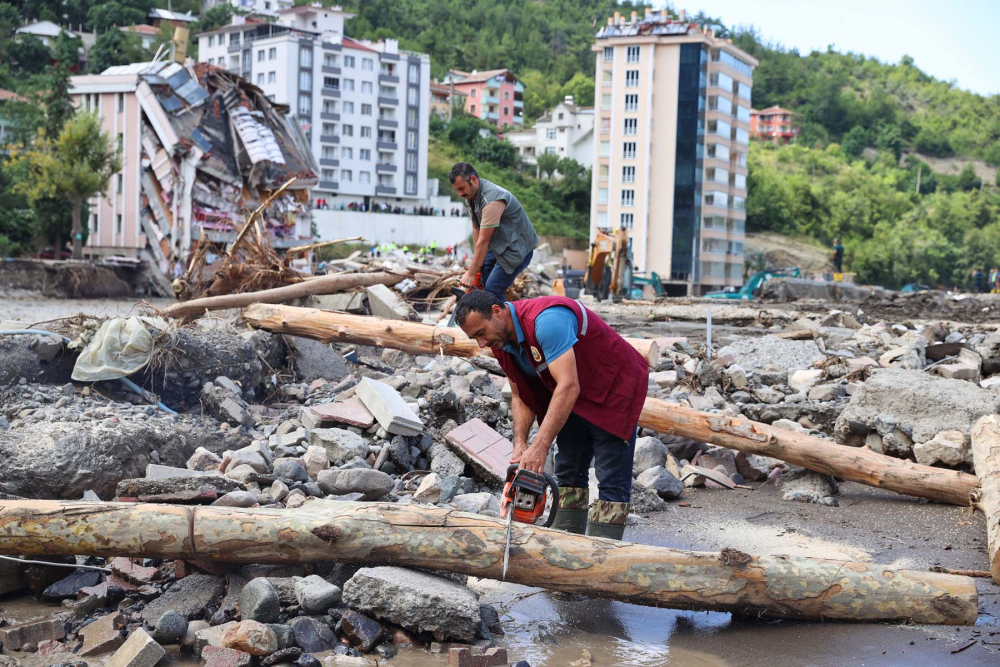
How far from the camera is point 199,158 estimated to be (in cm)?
1839

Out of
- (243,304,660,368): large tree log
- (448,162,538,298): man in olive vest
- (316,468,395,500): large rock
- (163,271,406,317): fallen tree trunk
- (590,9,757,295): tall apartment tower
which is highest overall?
(590,9,757,295): tall apartment tower

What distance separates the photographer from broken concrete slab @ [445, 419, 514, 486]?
5914 mm

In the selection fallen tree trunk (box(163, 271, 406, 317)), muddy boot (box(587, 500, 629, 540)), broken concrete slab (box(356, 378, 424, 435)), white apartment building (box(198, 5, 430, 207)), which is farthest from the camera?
white apartment building (box(198, 5, 430, 207))

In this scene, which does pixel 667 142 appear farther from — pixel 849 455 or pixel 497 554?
pixel 497 554

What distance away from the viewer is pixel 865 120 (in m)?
130

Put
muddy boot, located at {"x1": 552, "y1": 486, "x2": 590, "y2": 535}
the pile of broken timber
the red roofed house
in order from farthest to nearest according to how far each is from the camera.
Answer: the red roofed house → the pile of broken timber → muddy boot, located at {"x1": 552, "y1": 486, "x2": 590, "y2": 535}

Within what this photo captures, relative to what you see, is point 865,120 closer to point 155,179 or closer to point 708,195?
point 708,195

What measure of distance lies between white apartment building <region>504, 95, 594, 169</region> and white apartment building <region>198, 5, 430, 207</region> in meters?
17.9

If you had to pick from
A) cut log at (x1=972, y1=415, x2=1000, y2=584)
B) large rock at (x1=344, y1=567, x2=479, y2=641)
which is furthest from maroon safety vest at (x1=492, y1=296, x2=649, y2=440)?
cut log at (x1=972, y1=415, x2=1000, y2=584)

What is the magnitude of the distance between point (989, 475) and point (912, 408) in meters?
1.32

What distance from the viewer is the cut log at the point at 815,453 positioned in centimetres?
588

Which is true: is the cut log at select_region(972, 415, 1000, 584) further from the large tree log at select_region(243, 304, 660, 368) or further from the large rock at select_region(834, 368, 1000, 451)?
the large tree log at select_region(243, 304, 660, 368)

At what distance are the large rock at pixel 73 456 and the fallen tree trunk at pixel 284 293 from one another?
161 inches

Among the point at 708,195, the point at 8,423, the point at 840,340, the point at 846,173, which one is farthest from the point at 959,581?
the point at 846,173
